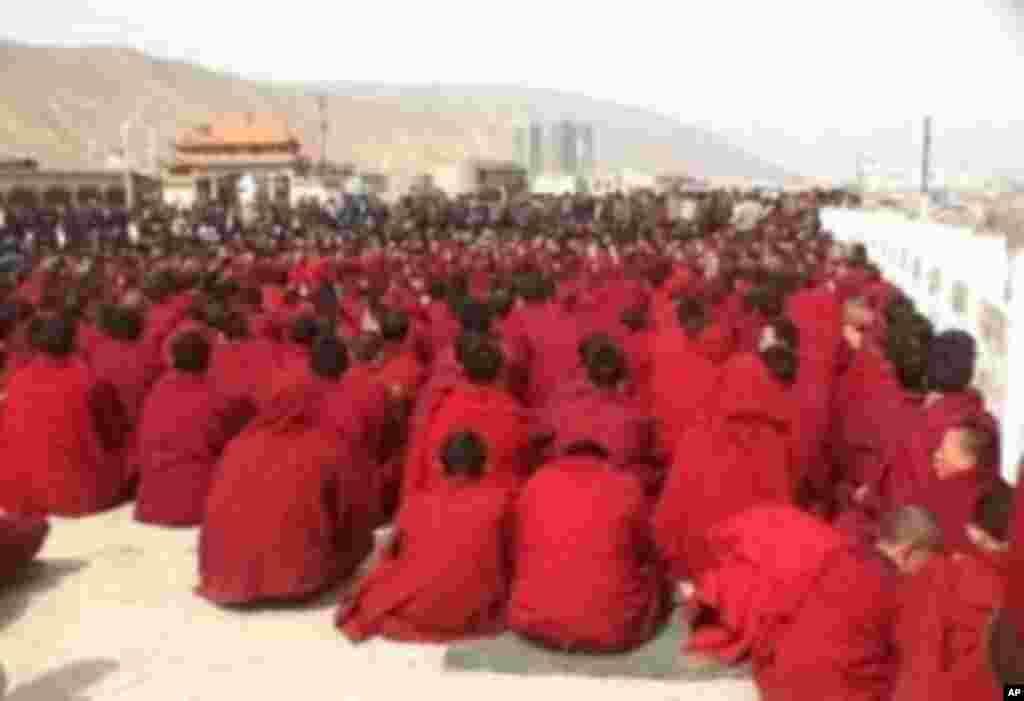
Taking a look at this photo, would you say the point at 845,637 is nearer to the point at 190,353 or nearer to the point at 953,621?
the point at 953,621

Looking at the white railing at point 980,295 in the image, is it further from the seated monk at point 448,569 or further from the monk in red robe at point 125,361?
the monk in red robe at point 125,361

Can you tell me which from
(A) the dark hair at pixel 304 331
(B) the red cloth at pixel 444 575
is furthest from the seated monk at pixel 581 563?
(A) the dark hair at pixel 304 331

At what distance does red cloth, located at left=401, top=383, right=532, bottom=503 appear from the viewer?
6707 mm

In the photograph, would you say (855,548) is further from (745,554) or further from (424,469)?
(424,469)

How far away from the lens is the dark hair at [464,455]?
5.62 metres

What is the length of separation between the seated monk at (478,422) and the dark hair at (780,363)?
3.90 feet

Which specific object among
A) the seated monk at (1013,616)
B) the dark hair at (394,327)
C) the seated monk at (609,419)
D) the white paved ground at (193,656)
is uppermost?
the seated monk at (1013,616)

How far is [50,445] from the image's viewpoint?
7547 mm

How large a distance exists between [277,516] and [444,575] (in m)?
0.82

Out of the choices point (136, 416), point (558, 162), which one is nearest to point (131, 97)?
point (558, 162)

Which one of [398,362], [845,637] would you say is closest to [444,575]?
[845,637]

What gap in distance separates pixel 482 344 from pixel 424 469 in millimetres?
680

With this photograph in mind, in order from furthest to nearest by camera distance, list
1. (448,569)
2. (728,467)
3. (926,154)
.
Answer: (926,154) < (728,467) < (448,569)

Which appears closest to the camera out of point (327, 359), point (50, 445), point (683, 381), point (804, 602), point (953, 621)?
point (953, 621)
